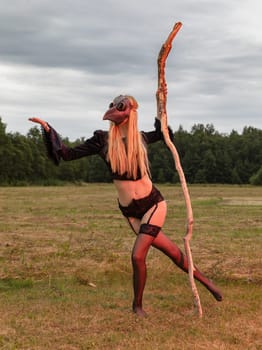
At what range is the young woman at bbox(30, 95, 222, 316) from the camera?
6742 mm

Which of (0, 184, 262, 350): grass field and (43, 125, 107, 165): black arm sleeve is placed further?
(43, 125, 107, 165): black arm sleeve

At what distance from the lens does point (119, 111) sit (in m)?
6.83

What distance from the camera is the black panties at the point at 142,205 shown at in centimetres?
682

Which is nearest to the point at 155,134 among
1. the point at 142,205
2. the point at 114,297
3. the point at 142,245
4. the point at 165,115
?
the point at 165,115

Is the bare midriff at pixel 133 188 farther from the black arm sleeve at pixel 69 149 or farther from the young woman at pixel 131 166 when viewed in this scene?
the black arm sleeve at pixel 69 149

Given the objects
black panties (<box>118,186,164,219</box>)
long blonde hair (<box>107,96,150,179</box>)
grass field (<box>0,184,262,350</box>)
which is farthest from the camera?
black panties (<box>118,186,164,219</box>)

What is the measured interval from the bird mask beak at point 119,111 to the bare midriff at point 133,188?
0.69 m

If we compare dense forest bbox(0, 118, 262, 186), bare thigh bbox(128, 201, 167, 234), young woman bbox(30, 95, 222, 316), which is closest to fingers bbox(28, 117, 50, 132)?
young woman bbox(30, 95, 222, 316)

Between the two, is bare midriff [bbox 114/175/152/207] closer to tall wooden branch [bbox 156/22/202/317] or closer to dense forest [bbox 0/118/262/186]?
tall wooden branch [bbox 156/22/202/317]

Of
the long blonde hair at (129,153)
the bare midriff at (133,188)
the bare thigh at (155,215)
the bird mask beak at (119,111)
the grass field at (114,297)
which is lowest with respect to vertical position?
the grass field at (114,297)

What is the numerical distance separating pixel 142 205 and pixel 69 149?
1.06 meters

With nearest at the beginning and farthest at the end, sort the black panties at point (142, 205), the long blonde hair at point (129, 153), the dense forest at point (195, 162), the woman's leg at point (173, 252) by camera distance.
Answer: the long blonde hair at point (129, 153), the black panties at point (142, 205), the woman's leg at point (173, 252), the dense forest at point (195, 162)

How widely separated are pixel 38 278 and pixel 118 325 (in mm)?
3364

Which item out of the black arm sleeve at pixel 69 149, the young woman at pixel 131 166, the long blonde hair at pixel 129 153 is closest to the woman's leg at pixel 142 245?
the young woman at pixel 131 166
